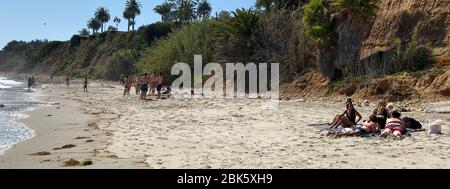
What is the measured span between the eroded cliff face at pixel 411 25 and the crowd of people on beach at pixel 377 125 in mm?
9130

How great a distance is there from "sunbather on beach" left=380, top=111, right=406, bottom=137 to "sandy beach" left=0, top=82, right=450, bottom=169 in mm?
299

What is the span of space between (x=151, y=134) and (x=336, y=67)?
11296mm

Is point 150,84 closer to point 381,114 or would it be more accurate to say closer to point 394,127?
point 381,114

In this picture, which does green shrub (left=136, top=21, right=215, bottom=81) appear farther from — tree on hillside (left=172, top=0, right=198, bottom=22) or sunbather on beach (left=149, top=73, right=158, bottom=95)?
tree on hillside (left=172, top=0, right=198, bottom=22)

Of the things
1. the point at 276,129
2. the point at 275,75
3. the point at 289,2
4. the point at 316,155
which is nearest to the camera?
the point at 316,155

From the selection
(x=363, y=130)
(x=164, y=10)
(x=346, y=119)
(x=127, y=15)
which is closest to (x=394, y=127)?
(x=363, y=130)

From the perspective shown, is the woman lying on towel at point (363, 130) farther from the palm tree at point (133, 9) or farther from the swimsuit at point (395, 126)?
the palm tree at point (133, 9)

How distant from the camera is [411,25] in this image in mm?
19875

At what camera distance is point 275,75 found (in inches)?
891

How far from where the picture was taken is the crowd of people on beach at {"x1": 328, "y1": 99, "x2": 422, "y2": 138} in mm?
9125

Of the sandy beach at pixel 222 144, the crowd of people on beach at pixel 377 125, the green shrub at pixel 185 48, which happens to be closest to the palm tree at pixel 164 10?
the green shrub at pixel 185 48

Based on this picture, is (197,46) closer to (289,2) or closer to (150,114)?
(289,2)

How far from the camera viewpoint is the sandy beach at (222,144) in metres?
6.95
